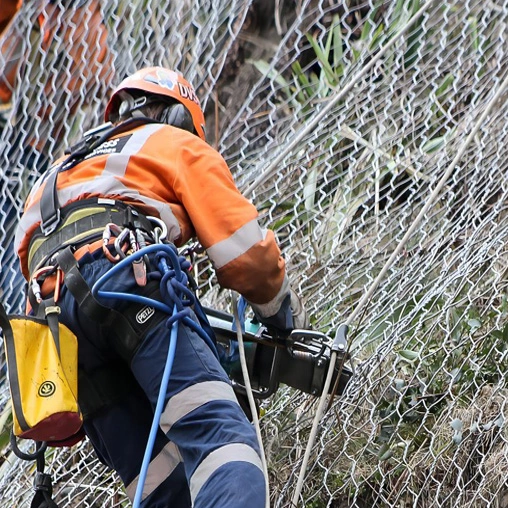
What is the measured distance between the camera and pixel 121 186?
10.4ft

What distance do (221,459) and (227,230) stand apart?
2.20 feet

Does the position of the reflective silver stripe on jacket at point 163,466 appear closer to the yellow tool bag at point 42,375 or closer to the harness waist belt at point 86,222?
the yellow tool bag at point 42,375

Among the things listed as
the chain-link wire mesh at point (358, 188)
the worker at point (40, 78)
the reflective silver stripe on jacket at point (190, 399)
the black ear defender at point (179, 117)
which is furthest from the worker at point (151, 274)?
the worker at point (40, 78)

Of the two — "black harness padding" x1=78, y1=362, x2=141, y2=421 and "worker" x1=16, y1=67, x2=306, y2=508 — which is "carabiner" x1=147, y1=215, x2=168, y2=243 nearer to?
"worker" x1=16, y1=67, x2=306, y2=508

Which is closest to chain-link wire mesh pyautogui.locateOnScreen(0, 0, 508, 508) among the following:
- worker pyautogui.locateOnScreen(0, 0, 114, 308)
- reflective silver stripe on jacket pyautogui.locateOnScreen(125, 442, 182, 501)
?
worker pyautogui.locateOnScreen(0, 0, 114, 308)

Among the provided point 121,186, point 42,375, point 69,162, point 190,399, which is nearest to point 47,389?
point 42,375

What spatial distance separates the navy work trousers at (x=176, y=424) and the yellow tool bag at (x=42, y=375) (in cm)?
10

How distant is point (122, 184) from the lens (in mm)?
3164

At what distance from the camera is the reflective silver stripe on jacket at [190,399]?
9.38ft

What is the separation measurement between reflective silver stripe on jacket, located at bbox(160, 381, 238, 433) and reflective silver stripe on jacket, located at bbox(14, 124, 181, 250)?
0.53m

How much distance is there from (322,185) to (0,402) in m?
1.63

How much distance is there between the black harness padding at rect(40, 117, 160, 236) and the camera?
3.18 metres

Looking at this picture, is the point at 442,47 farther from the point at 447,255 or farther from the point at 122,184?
the point at 122,184

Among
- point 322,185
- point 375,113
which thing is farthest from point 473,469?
point 375,113
